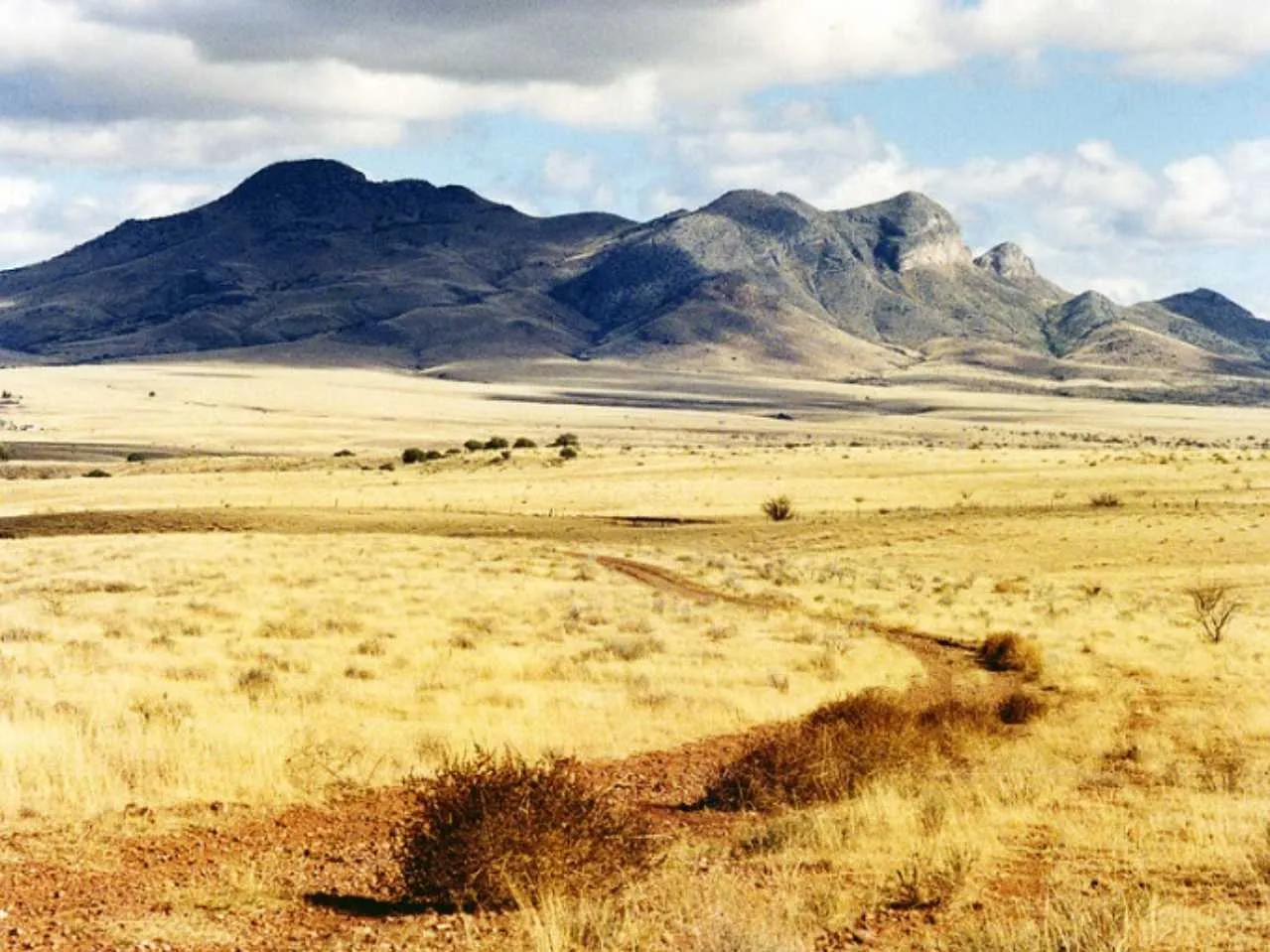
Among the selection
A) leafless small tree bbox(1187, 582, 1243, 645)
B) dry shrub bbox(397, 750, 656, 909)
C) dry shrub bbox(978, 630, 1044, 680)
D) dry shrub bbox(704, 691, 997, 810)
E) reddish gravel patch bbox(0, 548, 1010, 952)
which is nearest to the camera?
reddish gravel patch bbox(0, 548, 1010, 952)

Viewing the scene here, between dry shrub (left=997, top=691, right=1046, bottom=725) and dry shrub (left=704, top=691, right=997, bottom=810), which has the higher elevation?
dry shrub (left=704, top=691, right=997, bottom=810)

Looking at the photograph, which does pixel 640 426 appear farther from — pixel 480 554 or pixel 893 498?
pixel 480 554

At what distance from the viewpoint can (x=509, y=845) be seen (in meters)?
9.73

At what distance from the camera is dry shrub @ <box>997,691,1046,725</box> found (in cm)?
1895

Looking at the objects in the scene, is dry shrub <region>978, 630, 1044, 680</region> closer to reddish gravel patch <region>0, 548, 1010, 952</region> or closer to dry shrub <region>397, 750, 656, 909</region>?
reddish gravel patch <region>0, 548, 1010, 952</region>

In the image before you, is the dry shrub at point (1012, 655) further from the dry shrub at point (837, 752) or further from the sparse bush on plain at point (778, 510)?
the sparse bush on plain at point (778, 510)

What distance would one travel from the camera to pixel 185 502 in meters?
71.2

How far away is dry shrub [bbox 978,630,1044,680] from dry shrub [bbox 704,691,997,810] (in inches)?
274

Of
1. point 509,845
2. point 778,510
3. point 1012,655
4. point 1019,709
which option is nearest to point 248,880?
point 509,845

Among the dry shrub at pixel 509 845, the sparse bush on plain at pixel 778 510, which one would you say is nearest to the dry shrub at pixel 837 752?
the dry shrub at pixel 509 845

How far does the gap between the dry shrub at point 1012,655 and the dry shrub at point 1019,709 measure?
407 cm

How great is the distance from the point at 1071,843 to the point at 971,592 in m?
27.7

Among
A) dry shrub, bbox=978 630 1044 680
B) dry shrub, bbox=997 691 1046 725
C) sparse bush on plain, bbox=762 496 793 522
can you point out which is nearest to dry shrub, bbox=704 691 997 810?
dry shrub, bbox=997 691 1046 725

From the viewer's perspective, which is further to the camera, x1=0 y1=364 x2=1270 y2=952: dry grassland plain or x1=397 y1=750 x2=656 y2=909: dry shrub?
x1=0 y1=364 x2=1270 y2=952: dry grassland plain
